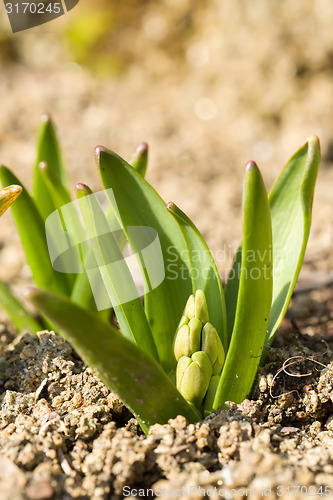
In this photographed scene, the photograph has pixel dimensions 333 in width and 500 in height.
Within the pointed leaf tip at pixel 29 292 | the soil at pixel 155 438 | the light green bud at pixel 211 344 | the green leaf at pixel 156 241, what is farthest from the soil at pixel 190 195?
the pointed leaf tip at pixel 29 292

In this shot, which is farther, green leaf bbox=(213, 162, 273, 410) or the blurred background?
the blurred background

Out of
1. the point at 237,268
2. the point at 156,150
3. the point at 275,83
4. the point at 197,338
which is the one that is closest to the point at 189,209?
the point at 156,150

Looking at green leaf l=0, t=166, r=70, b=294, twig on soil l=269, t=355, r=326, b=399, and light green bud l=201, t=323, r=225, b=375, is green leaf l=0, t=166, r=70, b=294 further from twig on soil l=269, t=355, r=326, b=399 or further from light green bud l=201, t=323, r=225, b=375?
twig on soil l=269, t=355, r=326, b=399

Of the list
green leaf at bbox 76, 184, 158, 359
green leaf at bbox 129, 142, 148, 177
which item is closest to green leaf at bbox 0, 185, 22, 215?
green leaf at bbox 76, 184, 158, 359

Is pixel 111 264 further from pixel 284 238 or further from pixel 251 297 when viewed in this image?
pixel 284 238

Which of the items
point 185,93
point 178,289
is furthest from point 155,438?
point 185,93
